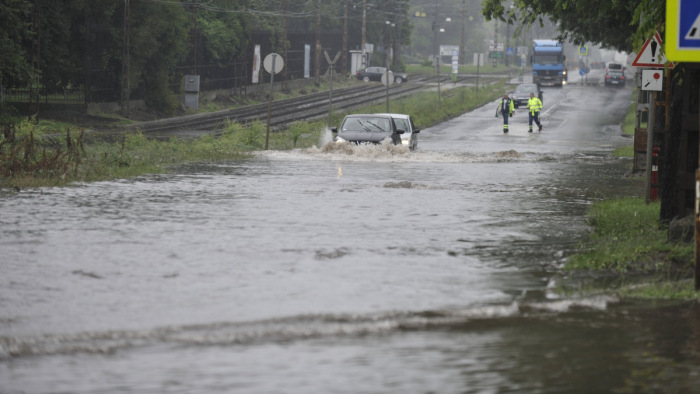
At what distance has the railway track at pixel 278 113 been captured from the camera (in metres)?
45.5

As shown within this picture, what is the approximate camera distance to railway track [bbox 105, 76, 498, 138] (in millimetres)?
45531

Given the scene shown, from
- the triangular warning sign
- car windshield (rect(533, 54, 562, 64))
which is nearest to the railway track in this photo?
car windshield (rect(533, 54, 562, 64))

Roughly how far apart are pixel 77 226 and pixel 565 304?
7.71 metres

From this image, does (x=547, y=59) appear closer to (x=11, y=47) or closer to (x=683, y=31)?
(x=11, y=47)

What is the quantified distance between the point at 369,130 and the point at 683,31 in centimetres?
2006

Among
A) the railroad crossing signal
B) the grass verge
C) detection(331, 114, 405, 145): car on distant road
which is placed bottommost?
the grass verge

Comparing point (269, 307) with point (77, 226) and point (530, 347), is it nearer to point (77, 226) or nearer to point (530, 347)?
point (530, 347)

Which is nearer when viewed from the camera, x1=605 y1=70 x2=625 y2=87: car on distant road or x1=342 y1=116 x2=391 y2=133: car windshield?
x1=342 y1=116 x2=391 y2=133: car windshield

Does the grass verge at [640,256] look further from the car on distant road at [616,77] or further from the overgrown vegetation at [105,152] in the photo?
the car on distant road at [616,77]

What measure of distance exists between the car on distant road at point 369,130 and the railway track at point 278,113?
499 centimetres

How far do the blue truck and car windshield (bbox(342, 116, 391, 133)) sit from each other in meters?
59.0

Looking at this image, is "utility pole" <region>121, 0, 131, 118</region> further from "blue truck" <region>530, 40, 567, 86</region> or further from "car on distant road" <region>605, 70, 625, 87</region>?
"car on distant road" <region>605, 70, 625, 87</region>

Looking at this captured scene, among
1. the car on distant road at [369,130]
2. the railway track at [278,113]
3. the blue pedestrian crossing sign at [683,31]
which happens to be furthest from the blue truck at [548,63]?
the blue pedestrian crossing sign at [683,31]

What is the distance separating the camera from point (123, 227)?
15039 mm
